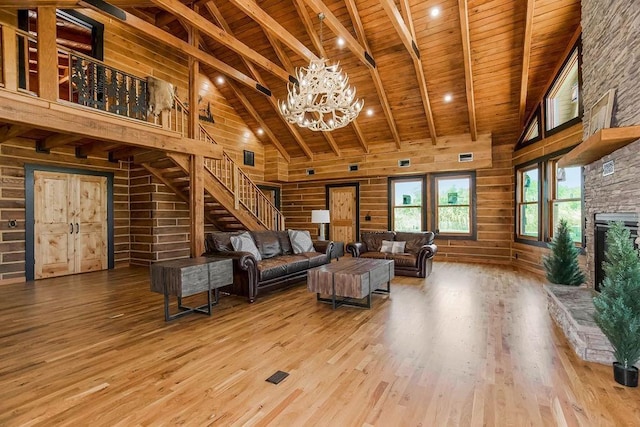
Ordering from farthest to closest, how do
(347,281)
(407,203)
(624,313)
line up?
(407,203) < (347,281) < (624,313)

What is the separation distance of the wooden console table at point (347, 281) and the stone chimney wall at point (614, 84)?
264 cm

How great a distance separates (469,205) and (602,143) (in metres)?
5.16

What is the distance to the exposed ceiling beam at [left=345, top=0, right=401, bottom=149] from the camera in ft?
18.3

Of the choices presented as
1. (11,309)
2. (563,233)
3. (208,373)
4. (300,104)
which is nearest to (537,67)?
(563,233)

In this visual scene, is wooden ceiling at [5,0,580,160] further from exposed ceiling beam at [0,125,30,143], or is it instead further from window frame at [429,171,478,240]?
exposed ceiling beam at [0,125,30,143]

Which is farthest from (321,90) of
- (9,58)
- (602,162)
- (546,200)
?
(546,200)

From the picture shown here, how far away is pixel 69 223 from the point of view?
6383 millimetres

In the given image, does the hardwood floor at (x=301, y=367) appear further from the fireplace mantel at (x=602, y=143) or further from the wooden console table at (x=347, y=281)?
the fireplace mantel at (x=602, y=143)

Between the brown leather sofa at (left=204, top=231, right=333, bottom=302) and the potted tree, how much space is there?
3689mm

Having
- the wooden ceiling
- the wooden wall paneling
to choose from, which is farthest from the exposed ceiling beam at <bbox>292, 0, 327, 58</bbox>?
the wooden wall paneling

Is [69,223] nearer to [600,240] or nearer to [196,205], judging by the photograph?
[196,205]

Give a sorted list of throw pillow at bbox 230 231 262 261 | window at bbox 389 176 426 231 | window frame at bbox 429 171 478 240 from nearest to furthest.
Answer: throw pillow at bbox 230 231 262 261 < window frame at bbox 429 171 478 240 < window at bbox 389 176 426 231

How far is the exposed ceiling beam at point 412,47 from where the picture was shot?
4.55 metres

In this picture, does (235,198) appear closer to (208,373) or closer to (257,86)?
(257,86)
